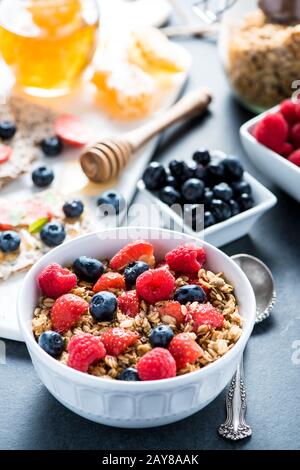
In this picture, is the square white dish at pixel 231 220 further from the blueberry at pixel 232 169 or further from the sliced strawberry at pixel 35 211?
the sliced strawberry at pixel 35 211

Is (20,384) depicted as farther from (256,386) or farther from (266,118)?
(266,118)

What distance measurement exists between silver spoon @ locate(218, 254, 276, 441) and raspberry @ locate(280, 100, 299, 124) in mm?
333

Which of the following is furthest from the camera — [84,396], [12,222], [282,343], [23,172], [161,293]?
[23,172]

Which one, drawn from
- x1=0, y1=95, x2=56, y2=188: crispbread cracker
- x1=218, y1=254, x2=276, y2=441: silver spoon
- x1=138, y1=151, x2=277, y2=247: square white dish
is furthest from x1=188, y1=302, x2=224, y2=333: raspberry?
x1=0, y1=95, x2=56, y2=188: crispbread cracker

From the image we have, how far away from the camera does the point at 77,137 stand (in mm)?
1585

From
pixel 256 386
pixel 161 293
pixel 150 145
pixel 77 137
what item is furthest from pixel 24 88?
pixel 256 386

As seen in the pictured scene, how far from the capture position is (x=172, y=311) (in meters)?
1.06

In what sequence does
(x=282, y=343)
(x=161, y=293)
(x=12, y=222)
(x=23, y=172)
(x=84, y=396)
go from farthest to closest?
(x=23, y=172) < (x=12, y=222) < (x=282, y=343) < (x=161, y=293) < (x=84, y=396)

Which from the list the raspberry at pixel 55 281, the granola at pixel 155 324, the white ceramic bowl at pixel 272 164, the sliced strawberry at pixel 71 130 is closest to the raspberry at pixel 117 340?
the granola at pixel 155 324

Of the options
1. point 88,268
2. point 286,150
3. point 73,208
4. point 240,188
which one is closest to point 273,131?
point 286,150

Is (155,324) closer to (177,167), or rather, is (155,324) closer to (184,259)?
(184,259)

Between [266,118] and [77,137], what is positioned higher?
[266,118]

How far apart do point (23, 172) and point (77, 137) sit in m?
0.15
